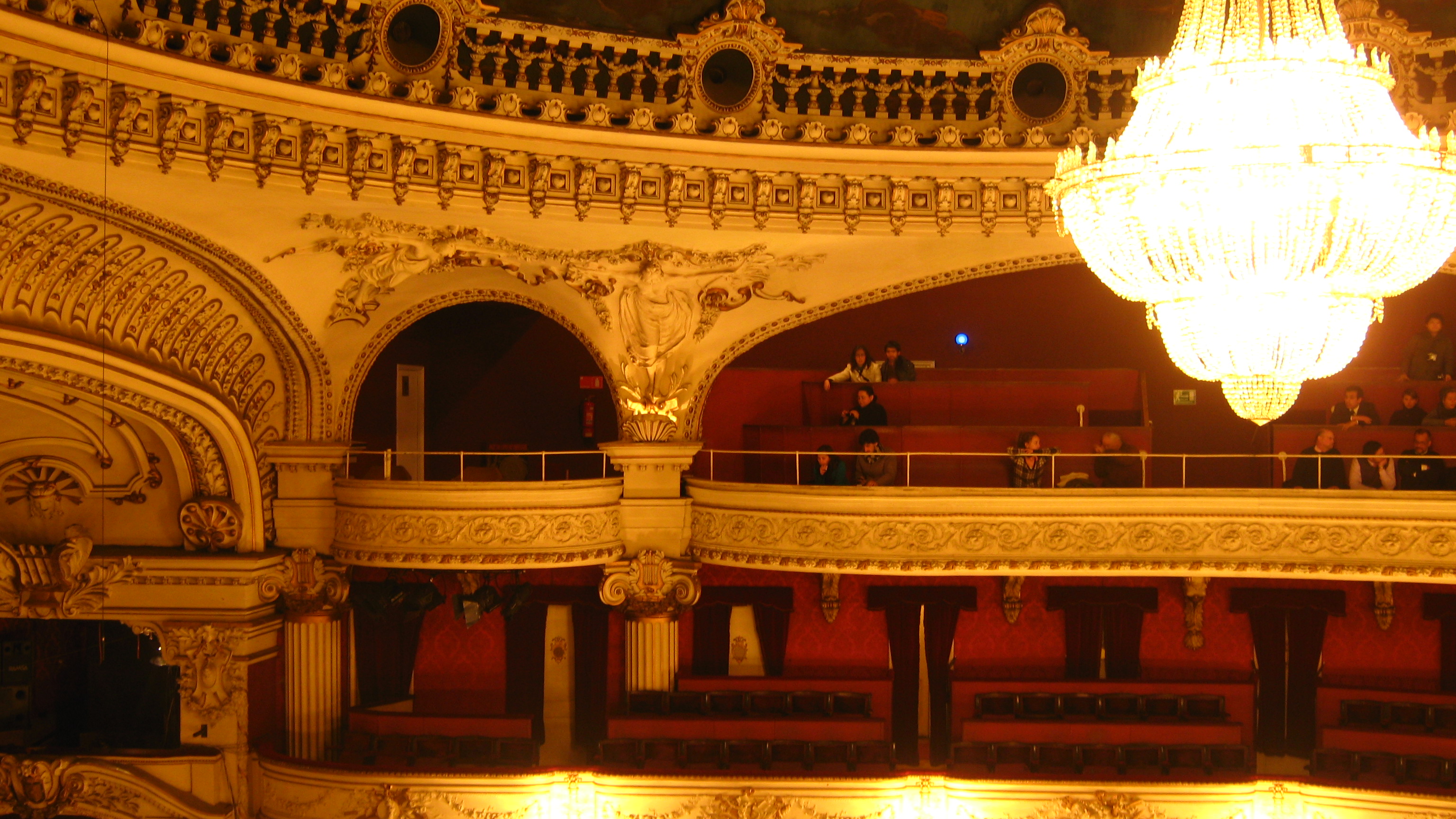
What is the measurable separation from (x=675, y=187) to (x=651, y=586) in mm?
3040

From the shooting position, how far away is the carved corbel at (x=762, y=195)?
873cm

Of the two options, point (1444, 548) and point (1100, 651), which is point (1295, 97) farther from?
point (1100, 651)

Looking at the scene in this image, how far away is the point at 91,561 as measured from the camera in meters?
8.91

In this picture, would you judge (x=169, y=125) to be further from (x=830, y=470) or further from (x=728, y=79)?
(x=830, y=470)

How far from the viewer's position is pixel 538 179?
8.36 meters

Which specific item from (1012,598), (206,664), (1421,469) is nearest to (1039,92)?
(1421,469)

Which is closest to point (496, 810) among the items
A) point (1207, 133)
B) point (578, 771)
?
point (578, 771)

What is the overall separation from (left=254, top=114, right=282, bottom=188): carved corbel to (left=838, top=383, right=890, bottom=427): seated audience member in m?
4.64

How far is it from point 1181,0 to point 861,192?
2.58 meters

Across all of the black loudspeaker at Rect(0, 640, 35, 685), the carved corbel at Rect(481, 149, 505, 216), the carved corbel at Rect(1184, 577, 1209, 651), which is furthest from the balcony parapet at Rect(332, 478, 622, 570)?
the carved corbel at Rect(1184, 577, 1209, 651)

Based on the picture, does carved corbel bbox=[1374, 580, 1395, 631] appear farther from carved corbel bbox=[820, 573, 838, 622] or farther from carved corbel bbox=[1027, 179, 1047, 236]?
carved corbel bbox=[820, 573, 838, 622]

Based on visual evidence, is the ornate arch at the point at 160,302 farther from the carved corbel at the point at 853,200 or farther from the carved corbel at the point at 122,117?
the carved corbel at the point at 853,200

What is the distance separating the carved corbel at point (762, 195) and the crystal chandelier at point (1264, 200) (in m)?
4.11

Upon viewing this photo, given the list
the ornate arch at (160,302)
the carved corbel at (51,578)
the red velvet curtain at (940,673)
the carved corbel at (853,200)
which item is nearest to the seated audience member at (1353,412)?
the red velvet curtain at (940,673)
